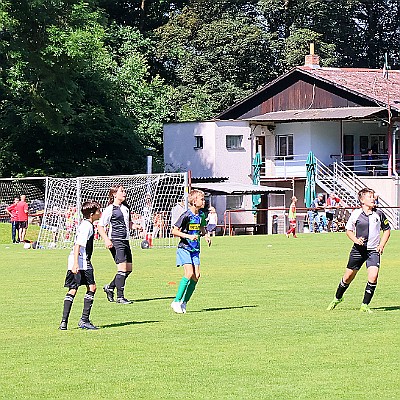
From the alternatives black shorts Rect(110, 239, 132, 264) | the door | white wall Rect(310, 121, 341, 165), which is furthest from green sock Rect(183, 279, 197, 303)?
the door

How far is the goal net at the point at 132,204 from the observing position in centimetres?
3635

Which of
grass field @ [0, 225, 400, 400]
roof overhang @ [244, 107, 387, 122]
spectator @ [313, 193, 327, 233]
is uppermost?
roof overhang @ [244, 107, 387, 122]

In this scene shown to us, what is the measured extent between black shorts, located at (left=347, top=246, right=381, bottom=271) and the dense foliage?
101 feet

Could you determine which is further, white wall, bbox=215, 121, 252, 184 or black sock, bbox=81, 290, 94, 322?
white wall, bbox=215, 121, 252, 184

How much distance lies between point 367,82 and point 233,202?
1058 cm

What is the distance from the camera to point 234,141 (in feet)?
197

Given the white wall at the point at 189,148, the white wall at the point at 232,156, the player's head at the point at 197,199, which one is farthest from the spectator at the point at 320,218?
the player's head at the point at 197,199

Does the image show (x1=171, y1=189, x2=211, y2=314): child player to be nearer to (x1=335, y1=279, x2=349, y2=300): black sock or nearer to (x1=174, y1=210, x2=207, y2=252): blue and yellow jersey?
(x1=174, y1=210, x2=207, y2=252): blue and yellow jersey

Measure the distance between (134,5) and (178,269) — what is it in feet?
157

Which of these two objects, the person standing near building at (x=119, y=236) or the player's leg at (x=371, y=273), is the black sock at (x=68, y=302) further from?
the player's leg at (x=371, y=273)

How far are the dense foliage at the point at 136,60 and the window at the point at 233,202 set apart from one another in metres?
4.36

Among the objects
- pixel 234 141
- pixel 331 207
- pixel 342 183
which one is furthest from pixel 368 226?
pixel 234 141

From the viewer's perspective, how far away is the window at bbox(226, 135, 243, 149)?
59719mm

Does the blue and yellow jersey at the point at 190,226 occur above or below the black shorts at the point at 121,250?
above
